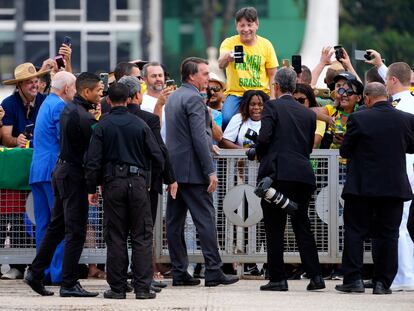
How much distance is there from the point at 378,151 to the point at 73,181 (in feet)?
9.56

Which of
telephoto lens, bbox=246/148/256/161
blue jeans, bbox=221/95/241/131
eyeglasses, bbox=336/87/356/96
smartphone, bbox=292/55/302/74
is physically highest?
smartphone, bbox=292/55/302/74

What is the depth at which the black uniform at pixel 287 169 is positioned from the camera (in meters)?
14.2

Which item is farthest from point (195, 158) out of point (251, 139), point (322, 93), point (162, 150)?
point (322, 93)

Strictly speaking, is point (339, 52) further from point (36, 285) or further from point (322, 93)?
point (36, 285)

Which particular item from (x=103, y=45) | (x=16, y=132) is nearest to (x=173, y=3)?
(x=103, y=45)

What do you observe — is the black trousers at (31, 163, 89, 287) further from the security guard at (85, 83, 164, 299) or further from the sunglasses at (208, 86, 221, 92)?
the sunglasses at (208, 86, 221, 92)

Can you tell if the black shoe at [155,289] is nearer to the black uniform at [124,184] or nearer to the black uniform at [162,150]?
the black uniform at [124,184]

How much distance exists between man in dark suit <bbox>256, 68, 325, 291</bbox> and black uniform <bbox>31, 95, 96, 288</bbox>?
1710 millimetres

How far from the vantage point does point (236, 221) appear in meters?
15.8

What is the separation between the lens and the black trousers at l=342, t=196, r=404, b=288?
14141 mm

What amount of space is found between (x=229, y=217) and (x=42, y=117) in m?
2.34

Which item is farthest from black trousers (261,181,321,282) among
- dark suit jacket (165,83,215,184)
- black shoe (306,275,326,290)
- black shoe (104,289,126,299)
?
black shoe (104,289,126,299)

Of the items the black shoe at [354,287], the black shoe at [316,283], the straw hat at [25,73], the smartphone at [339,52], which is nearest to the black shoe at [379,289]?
the black shoe at [354,287]

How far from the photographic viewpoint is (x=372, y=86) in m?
14.3
